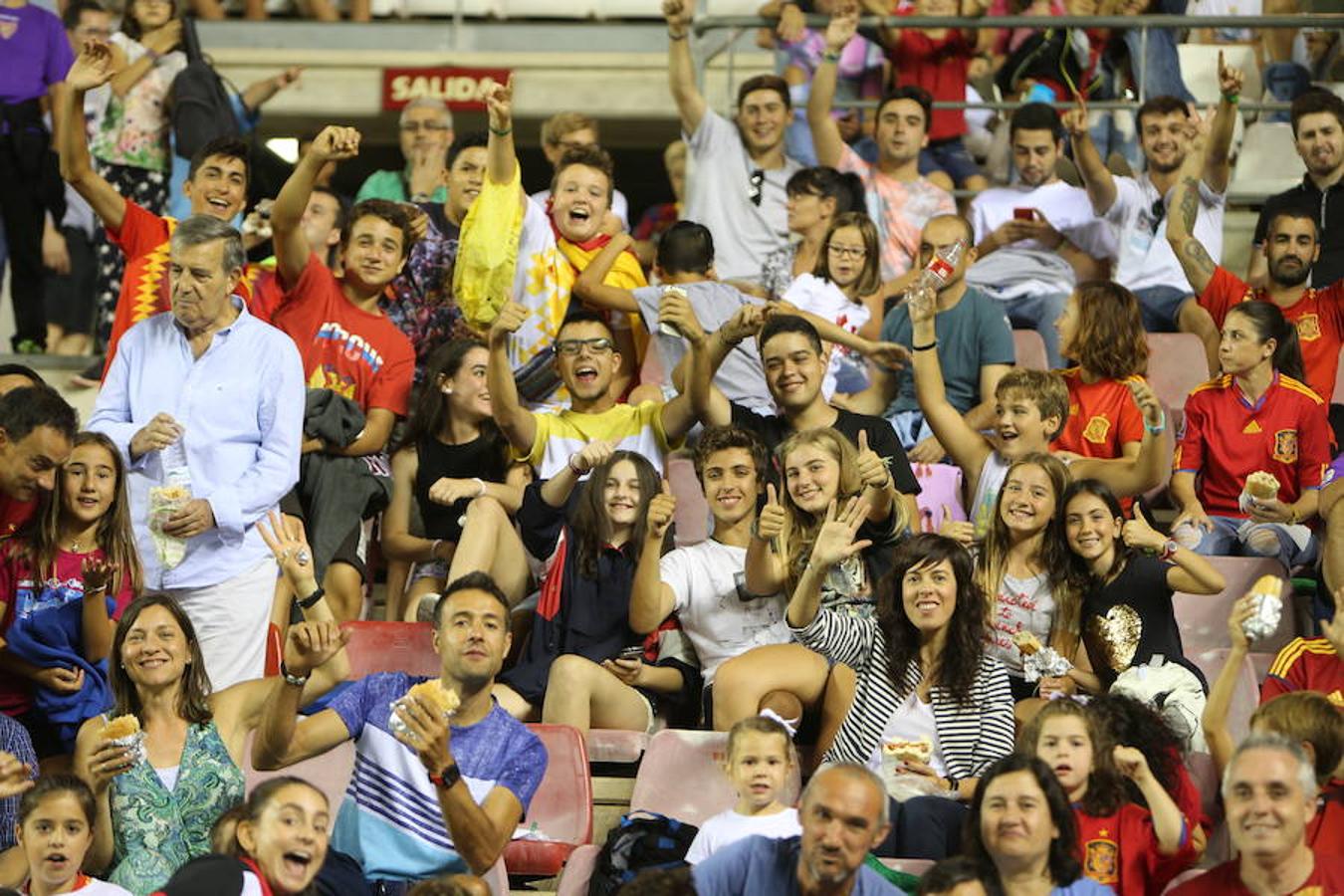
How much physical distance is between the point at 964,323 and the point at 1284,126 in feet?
9.63

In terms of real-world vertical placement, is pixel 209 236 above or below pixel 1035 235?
below

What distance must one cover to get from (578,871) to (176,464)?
1997 mm

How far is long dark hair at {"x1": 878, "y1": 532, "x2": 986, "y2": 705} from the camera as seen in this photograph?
6.49m

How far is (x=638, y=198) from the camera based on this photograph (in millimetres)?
15805

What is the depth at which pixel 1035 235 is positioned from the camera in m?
9.55

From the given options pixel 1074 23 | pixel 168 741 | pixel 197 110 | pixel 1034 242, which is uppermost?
pixel 1074 23

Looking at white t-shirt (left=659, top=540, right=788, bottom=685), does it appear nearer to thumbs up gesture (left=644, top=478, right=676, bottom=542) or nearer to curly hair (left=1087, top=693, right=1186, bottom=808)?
thumbs up gesture (left=644, top=478, right=676, bottom=542)

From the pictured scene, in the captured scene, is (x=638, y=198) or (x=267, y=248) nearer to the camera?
(x=267, y=248)

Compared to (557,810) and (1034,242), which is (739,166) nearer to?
(1034,242)

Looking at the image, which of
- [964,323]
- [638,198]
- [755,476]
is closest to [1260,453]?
[964,323]

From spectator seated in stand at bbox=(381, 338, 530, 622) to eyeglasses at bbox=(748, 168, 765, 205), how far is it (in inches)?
78.7

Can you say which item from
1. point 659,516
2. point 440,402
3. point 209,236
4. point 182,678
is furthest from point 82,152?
point 659,516

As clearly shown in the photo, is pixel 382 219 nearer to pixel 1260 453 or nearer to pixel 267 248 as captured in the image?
pixel 267 248

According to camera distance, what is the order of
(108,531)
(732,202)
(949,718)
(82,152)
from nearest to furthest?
(949,718)
(108,531)
(82,152)
(732,202)
